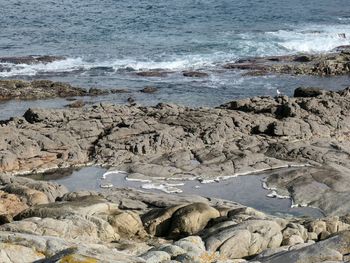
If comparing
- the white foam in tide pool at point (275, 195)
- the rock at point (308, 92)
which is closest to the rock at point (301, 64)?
the rock at point (308, 92)

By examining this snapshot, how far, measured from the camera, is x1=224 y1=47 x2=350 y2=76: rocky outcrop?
1923 inches

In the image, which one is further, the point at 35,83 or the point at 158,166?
the point at 35,83

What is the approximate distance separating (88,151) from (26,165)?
3.06 meters

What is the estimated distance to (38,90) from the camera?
4288 centimetres

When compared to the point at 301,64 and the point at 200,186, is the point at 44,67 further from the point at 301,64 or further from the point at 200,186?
the point at 200,186

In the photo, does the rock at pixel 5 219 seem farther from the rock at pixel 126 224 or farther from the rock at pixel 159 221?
the rock at pixel 159 221

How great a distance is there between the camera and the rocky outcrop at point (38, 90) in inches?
1651

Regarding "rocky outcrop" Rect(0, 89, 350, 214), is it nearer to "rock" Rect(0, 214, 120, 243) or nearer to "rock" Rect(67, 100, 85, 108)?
"rock" Rect(67, 100, 85, 108)

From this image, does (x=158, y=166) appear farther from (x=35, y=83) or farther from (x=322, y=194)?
(x=35, y=83)

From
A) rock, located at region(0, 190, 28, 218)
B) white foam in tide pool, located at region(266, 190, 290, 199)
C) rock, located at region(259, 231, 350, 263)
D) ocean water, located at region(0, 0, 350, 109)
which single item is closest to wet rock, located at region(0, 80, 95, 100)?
ocean water, located at region(0, 0, 350, 109)

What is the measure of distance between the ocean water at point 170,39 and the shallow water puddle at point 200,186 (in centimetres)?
1344

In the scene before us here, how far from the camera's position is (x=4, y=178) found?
77.7 feet

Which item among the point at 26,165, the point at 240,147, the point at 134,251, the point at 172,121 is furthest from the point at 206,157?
the point at 134,251

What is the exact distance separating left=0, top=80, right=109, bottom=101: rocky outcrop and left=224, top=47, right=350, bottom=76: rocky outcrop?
13528 millimetres
